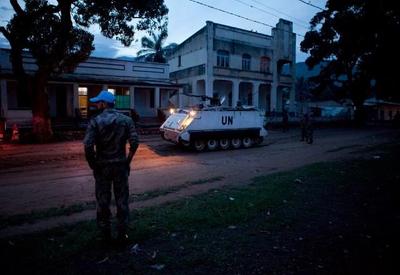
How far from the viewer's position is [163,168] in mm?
11703

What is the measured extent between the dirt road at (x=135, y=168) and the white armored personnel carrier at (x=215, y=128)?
30.9 inches

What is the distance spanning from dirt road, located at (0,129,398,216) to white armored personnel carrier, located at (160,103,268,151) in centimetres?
79

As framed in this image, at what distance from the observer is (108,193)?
4.74 meters

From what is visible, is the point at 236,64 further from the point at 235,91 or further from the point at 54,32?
the point at 54,32

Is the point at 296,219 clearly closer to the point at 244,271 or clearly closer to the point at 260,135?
the point at 244,271

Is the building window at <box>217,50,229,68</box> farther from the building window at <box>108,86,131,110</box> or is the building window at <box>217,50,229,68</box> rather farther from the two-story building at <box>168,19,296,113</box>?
A: the building window at <box>108,86,131,110</box>

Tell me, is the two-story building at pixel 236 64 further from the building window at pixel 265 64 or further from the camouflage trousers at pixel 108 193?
the camouflage trousers at pixel 108 193

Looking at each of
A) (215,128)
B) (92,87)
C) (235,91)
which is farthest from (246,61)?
(215,128)

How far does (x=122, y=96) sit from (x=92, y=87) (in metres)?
2.56

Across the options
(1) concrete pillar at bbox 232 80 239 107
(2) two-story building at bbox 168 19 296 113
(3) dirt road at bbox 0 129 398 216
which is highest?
(2) two-story building at bbox 168 19 296 113

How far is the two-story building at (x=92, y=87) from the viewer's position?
2289 cm

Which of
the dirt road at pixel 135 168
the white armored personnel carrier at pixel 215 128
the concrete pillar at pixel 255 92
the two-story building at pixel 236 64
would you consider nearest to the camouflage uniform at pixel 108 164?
the dirt road at pixel 135 168

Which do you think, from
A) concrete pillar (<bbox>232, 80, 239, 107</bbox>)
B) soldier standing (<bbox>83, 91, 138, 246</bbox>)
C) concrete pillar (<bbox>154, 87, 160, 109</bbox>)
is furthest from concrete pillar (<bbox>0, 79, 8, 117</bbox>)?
soldier standing (<bbox>83, 91, 138, 246</bbox>)

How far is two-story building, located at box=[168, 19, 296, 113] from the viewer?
3203cm
